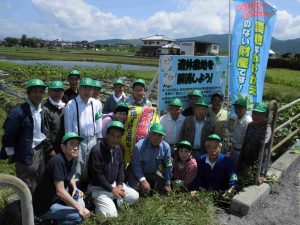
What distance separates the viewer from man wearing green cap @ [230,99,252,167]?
4.96 meters

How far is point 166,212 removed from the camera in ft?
12.7

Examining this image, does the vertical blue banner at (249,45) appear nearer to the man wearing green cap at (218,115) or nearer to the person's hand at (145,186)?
the man wearing green cap at (218,115)

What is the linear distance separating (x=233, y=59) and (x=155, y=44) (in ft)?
235

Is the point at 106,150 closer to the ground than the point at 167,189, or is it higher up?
higher up

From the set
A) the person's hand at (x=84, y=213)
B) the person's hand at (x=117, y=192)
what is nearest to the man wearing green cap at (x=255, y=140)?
the person's hand at (x=117, y=192)

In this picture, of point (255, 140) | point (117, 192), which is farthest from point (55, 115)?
point (255, 140)

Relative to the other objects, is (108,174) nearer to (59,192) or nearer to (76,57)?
(59,192)

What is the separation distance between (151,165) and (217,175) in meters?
1.00

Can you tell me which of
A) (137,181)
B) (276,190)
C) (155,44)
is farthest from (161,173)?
(155,44)

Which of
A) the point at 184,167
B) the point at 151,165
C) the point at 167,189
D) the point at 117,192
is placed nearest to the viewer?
the point at 117,192

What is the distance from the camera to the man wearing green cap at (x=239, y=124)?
16.3ft

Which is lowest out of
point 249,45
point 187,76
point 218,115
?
point 218,115

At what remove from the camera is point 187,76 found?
545cm

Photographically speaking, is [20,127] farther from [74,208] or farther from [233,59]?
[233,59]
